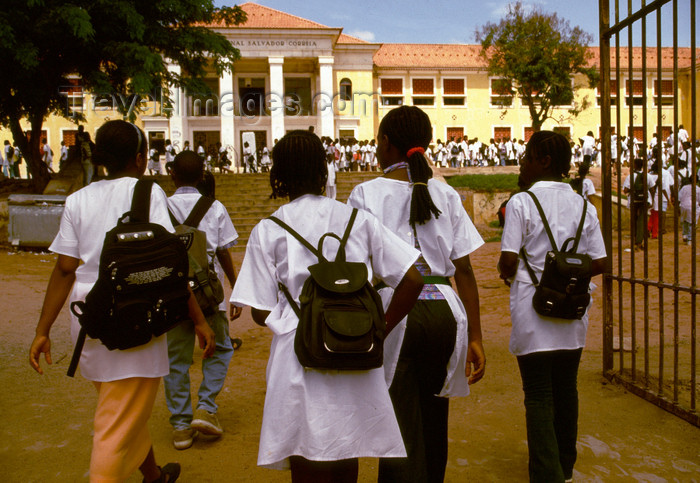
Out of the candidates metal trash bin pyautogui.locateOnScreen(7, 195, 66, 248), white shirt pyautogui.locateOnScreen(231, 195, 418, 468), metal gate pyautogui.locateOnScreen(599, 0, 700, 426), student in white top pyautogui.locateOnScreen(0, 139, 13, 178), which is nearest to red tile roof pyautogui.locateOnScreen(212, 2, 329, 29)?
student in white top pyautogui.locateOnScreen(0, 139, 13, 178)

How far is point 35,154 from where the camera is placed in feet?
55.2

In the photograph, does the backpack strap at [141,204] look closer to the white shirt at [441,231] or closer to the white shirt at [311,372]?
the white shirt at [311,372]

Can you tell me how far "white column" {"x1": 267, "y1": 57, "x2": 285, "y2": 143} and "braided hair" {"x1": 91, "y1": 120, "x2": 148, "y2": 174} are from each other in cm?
3191

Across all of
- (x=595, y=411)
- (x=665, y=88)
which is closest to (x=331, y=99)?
(x=665, y=88)

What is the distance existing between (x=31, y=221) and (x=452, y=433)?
1200 centimetres

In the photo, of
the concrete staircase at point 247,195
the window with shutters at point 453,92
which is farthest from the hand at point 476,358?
the window with shutters at point 453,92

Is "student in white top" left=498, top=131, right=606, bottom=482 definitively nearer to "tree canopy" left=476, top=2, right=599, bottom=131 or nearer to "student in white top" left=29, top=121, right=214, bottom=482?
"student in white top" left=29, top=121, right=214, bottom=482

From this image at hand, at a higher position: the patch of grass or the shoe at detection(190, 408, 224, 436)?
the patch of grass

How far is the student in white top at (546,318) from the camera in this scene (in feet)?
9.23

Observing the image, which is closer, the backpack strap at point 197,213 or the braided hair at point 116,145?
the braided hair at point 116,145

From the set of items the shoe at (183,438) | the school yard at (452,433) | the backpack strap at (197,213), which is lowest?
the school yard at (452,433)

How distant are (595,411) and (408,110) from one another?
2.67 metres

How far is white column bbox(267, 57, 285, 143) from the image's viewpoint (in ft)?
111

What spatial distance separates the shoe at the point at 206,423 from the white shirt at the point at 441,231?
1821mm
